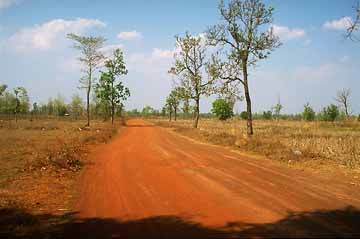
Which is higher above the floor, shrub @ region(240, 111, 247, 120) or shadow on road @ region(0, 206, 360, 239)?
shrub @ region(240, 111, 247, 120)

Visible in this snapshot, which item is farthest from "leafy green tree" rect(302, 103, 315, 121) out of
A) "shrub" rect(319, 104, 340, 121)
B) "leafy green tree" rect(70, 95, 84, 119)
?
"leafy green tree" rect(70, 95, 84, 119)

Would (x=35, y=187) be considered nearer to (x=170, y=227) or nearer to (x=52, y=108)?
(x=170, y=227)

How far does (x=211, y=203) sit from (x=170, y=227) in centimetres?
185

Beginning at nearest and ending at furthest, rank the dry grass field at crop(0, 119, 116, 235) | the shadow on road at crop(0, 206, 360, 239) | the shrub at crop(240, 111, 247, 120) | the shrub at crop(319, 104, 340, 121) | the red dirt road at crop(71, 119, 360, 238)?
the shadow on road at crop(0, 206, 360, 239), the red dirt road at crop(71, 119, 360, 238), the dry grass field at crop(0, 119, 116, 235), the shrub at crop(319, 104, 340, 121), the shrub at crop(240, 111, 247, 120)

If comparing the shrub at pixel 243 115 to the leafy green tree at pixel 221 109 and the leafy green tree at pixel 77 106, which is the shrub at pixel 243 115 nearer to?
the leafy green tree at pixel 221 109

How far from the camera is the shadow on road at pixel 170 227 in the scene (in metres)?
5.59

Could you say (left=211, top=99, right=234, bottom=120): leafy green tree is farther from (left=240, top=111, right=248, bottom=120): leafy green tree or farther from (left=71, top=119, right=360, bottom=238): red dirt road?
(left=71, top=119, right=360, bottom=238): red dirt road

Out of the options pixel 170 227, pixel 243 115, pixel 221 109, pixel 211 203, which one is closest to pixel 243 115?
pixel 243 115

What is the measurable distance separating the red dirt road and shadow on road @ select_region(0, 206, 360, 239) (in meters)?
0.02

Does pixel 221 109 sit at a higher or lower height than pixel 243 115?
higher

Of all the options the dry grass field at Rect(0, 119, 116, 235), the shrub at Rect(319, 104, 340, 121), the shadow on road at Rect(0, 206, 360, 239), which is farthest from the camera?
the shrub at Rect(319, 104, 340, 121)

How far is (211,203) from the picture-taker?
7574 millimetres

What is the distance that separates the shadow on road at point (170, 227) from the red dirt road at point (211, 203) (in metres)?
0.02

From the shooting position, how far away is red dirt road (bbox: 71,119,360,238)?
583cm
